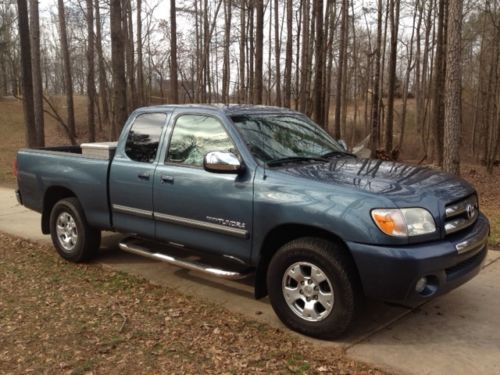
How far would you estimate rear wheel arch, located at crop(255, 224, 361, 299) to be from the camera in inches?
158

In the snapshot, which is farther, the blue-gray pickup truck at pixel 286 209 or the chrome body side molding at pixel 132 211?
the chrome body side molding at pixel 132 211

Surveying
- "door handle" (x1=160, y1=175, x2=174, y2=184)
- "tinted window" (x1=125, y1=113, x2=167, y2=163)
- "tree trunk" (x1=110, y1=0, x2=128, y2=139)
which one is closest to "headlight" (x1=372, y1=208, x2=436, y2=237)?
"door handle" (x1=160, y1=175, x2=174, y2=184)

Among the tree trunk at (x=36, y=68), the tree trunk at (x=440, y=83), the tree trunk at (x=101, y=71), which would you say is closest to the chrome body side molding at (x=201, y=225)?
the tree trunk at (x=36, y=68)

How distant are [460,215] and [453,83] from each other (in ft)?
17.5

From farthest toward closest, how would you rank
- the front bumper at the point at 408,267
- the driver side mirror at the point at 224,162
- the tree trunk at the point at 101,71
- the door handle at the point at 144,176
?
1. the tree trunk at the point at 101,71
2. the door handle at the point at 144,176
3. the driver side mirror at the point at 224,162
4. the front bumper at the point at 408,267

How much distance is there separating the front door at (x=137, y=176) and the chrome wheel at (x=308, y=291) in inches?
71.1

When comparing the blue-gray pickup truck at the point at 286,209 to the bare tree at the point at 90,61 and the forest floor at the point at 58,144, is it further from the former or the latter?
the bare tree at the point at 90,61

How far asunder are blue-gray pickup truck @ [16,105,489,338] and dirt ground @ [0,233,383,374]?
38 cm

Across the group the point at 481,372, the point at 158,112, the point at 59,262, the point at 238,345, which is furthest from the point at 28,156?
the point at 481,372

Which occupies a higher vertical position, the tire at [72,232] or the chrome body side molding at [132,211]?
the chrome body side molding at [132,211]

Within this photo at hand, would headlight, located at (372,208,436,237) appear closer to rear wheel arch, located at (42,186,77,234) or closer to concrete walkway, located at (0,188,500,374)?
concrete walkway, located at (0,188,500,374)

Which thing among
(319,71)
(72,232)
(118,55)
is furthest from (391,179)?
(319,71)

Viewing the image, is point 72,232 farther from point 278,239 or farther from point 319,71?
point 319,71

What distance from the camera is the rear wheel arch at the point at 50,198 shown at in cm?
652
